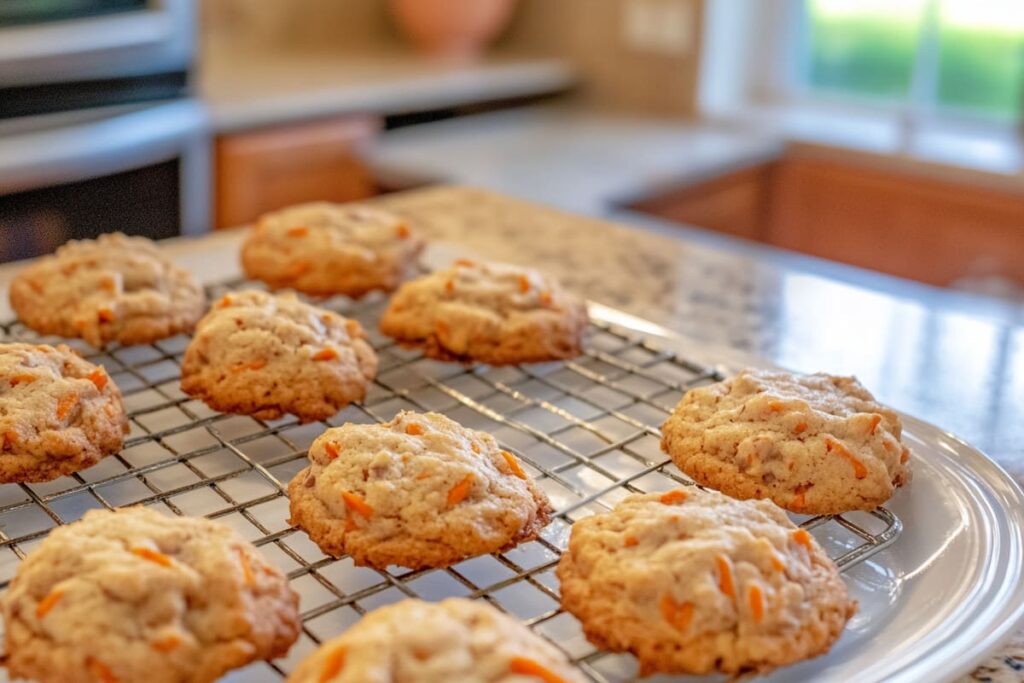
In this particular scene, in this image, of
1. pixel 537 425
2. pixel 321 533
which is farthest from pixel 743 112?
pixel 321 533

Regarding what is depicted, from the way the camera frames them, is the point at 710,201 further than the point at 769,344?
Yes

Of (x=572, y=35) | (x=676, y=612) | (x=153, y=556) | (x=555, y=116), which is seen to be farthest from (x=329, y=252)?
(x=572, y=35)

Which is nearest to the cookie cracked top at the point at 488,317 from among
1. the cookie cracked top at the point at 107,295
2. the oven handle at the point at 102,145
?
the cookie cracked top at the point at 107,295

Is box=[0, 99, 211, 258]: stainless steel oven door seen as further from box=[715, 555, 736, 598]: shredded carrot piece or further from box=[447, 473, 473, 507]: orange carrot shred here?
box=[715, 555, 736, 598]: shredded carrot piece

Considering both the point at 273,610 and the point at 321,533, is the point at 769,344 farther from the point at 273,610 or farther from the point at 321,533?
the point at 273,610

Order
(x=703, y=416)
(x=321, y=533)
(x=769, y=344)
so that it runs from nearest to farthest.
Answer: (x=321, y=533), (x=703, y=416), (x=769, y=344)

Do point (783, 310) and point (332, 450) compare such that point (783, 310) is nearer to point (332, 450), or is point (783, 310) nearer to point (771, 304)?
point (771, 304)

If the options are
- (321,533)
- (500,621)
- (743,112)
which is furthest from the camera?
(743,112)
